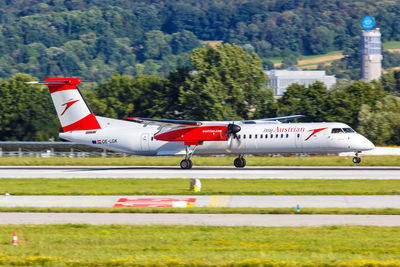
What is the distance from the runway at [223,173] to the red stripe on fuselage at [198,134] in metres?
2.07

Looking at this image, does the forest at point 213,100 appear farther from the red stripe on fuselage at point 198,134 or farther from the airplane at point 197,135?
the red stripe on fuselage at point 198,134

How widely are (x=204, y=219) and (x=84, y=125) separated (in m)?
24.2

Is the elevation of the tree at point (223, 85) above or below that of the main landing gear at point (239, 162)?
above

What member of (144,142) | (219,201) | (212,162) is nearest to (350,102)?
(212,162)

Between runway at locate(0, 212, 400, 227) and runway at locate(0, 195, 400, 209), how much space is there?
235 centimetres

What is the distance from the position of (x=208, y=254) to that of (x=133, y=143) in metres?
27.4

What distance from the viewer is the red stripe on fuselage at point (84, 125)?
142 ft

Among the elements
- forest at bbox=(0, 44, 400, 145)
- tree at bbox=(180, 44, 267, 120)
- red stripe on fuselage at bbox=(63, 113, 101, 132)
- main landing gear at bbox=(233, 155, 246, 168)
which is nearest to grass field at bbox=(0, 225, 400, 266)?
main landing gear at bbox=(233, 155, 246, 168)

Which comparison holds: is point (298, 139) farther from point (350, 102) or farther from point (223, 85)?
point (223, 85)

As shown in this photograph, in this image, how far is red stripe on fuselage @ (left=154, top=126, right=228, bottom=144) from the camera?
4156cm

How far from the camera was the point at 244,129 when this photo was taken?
4159cm

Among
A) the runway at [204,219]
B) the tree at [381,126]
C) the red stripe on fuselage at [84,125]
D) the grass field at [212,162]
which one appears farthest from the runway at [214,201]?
the tree at [381,126]

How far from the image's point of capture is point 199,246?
17516mm

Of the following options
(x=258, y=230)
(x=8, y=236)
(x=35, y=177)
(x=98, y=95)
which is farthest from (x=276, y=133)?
(x=98, y=95)
